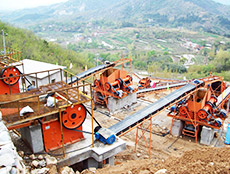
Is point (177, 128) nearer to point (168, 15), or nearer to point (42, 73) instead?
point (42, 73)

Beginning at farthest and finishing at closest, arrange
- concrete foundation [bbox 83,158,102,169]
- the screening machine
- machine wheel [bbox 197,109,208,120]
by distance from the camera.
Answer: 1. machine wheel [bbox 197,109,208,120]
2. the screening machine
3. concrete foundation [bbox 83,158,102,169]

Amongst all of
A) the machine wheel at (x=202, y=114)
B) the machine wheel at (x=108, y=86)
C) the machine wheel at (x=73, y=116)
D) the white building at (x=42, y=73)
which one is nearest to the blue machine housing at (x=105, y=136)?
the machine wheel at (x=73, y=116)

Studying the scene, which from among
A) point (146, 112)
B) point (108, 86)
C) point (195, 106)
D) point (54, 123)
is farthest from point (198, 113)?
point (54, 123)

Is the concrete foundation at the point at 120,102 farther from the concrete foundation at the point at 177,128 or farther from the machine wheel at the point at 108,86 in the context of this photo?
the concrete foundation at the point at 177,128

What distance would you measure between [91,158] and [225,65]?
147ft

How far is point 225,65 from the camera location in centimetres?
4694

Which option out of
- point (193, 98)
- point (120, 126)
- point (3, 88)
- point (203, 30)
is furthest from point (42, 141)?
point (203, 30)

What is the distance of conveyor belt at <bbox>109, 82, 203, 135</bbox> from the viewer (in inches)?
460

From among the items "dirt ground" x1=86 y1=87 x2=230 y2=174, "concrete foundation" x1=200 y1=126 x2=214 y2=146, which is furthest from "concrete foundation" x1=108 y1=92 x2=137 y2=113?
"concrete foundation" x1=200 y1=126 x2=214 y2=146

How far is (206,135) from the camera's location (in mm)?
14727

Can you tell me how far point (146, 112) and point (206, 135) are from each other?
4.74 meters

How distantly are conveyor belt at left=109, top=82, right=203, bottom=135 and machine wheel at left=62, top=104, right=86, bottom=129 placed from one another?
2.54 m

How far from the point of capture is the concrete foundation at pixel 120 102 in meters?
19.4

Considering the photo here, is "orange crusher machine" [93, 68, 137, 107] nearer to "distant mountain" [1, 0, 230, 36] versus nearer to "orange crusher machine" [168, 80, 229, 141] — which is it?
"orange crusher machine" [168, 80, 229, 141]
